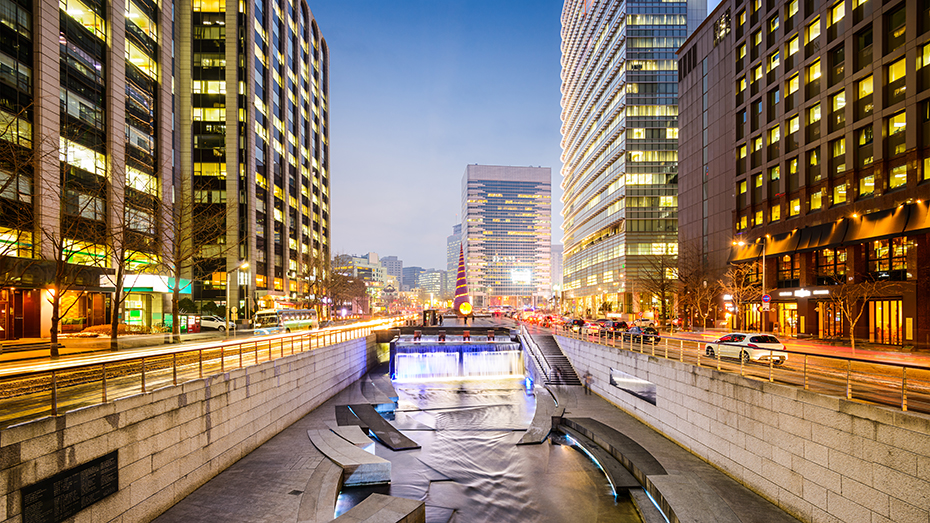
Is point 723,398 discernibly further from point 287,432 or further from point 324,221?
point 324,221

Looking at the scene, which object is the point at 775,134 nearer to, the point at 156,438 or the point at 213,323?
the point at 156,438

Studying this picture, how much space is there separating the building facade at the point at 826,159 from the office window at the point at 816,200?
19cm

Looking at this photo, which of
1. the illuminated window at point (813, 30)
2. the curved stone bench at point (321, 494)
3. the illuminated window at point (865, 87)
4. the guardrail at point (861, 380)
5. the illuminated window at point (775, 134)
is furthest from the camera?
the illuminated window at point (775, 134)

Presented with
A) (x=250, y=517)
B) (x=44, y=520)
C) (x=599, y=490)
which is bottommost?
(x=599, y=490)

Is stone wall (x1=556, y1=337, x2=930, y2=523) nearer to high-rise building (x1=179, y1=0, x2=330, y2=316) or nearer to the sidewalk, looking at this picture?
the sidewalk

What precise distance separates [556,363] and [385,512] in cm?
2627

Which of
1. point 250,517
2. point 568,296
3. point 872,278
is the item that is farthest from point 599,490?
point 568,296

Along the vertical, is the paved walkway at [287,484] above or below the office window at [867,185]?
below

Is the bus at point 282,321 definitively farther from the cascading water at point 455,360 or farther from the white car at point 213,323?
the cascading water at point 455,360

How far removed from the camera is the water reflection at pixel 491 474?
1488 centimetres

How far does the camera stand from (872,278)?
1459 inches

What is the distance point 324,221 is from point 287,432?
90.2m

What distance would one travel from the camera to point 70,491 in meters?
9.79

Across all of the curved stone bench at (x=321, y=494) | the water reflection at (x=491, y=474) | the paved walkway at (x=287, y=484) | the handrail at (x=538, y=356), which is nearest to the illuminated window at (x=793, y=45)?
A: the handrail at (x=538, y=356)
